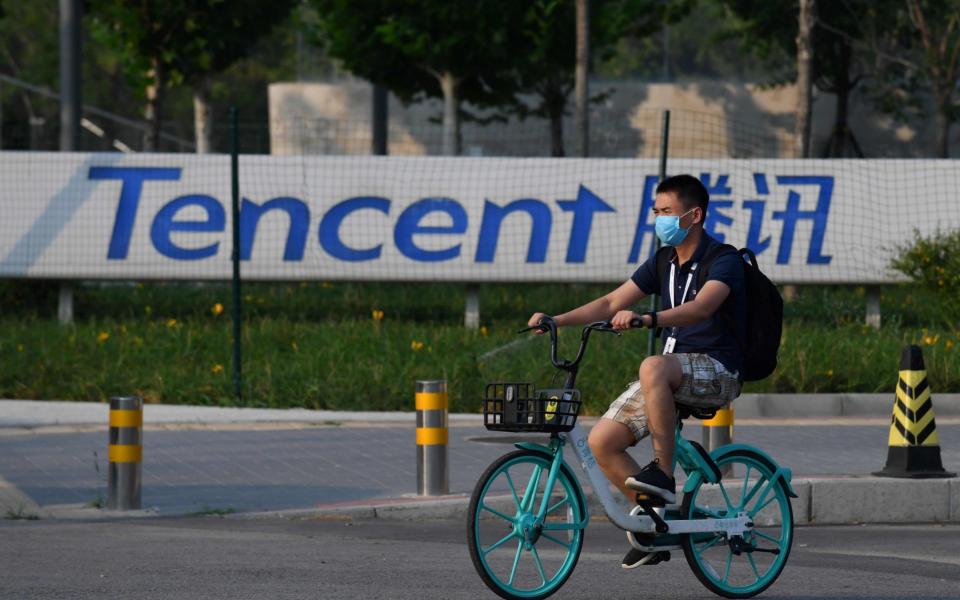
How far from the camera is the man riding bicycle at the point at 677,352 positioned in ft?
23.2

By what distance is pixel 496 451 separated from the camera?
12344 mm

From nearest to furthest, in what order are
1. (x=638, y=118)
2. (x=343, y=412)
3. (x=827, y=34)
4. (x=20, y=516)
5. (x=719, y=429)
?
(x=20, y=516)
(x=719, y=429)
(x=343, y=412)
(x=827, y=34)
(x=638, y=118)

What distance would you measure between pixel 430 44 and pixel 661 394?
24.5m

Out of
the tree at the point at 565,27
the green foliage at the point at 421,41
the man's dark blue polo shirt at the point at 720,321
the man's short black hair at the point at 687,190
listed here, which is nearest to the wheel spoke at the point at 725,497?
the man's dark blue polo shirt at the point at 720,321

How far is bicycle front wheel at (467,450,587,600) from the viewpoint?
6867 mm

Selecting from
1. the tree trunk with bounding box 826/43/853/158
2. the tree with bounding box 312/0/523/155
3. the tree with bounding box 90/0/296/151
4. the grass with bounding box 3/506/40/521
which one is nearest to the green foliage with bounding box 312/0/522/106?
the tree with bounding box 312/0/523/155

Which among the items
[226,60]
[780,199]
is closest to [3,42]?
[226,60]

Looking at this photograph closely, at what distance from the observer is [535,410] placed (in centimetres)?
687

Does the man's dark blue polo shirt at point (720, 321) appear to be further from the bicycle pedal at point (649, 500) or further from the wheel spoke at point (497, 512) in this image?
the wheel spoke at point (497, 512)

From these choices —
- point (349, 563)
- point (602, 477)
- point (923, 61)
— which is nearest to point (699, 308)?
→ point (602, 477)

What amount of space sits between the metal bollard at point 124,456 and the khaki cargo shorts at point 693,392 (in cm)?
365

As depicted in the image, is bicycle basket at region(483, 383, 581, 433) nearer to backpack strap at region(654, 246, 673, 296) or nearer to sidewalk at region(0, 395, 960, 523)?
backpack strap at region(654, 246, 673, 296)

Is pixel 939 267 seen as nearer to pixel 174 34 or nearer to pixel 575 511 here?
pixel 575 511

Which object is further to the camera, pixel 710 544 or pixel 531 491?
pixel 710 544
